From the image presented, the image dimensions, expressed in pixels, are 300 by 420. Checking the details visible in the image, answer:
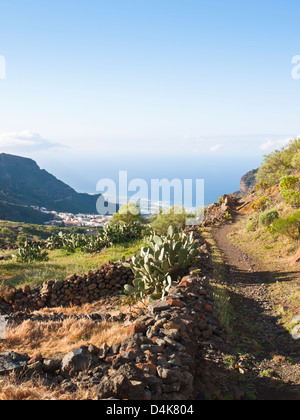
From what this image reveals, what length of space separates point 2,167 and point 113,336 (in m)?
159

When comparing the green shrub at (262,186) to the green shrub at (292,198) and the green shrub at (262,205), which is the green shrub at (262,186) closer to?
the green shrub at (262,205)

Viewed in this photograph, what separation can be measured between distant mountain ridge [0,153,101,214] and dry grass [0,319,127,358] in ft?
368

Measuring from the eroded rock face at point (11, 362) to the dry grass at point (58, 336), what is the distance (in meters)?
0.66

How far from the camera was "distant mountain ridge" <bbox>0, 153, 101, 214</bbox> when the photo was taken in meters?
118

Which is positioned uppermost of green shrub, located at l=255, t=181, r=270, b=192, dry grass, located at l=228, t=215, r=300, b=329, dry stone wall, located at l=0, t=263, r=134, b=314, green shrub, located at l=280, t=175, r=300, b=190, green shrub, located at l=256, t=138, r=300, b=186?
green shrub, located at l=256, t=138, r=300, b=186

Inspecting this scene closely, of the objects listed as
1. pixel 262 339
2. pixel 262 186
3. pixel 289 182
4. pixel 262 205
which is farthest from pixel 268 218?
pixel 262 186

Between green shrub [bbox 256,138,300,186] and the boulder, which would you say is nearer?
the boulder

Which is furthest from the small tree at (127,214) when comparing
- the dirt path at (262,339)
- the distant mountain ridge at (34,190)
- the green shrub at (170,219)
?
the distant mountain ridge at (34,190)

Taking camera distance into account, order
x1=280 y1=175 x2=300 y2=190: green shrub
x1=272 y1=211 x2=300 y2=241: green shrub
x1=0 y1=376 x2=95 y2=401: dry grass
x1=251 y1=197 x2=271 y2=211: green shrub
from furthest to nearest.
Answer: x1=251 y1=197 x2=271 y2=211: green shrub → x1=280 y1=175 x2=300 y2=190: green shrub → x1=272 y1=211 x2=300 y2=241: green shrub → x1=0 y1=376 x2=95 y2=401: dry grass

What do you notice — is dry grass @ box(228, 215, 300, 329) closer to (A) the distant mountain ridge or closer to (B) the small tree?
(B) the small tree

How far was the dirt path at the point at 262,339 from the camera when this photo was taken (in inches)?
143

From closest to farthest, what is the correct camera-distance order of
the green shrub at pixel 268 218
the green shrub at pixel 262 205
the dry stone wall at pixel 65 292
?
the dry stone wall at pixel 65 292 < the green shrub at pixel 268 218 < the green shrub at pixel 262 205

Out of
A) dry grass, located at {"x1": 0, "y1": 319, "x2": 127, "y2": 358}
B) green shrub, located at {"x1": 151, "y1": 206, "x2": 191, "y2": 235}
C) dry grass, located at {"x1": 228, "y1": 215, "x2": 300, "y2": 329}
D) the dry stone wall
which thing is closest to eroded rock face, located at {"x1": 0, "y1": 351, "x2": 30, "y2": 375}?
dry grass, located at {"x1": 0, "y1": 319, "x2": 127, "y2": 358}
